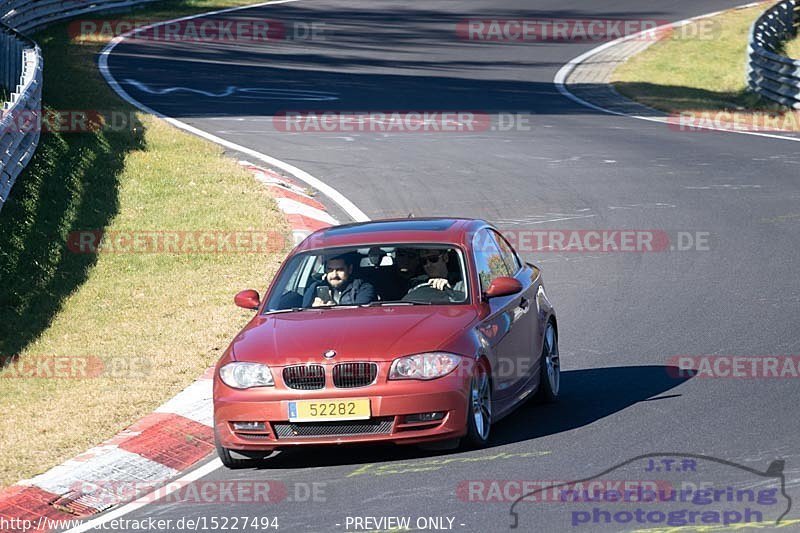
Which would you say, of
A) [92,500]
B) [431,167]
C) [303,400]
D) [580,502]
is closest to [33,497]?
[92,500]

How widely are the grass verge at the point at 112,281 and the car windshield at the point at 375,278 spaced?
146 cm

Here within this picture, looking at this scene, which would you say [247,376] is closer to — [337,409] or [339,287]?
[337,409]

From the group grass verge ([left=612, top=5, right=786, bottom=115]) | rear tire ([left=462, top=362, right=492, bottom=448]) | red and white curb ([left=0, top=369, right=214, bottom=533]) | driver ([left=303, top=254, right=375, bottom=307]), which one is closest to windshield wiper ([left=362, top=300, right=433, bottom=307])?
driver ([left=303, top=254, right=375, bottom=307])

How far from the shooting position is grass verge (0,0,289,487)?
35.1 feet

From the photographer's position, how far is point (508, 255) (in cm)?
1092

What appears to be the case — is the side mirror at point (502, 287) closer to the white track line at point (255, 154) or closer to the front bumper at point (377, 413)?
the front bumper at point (377, 413)

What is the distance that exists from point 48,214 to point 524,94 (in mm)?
15396

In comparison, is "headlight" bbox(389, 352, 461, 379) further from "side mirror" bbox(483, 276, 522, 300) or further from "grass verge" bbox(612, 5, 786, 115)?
"grass verge" bbox(612, 5, 786, 115)

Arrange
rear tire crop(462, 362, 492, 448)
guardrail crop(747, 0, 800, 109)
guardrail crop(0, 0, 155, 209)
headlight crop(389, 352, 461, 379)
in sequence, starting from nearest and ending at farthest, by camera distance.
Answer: headlight crop(389, 352, 461, 379) < rear tire crop(462, 362, 492, 448) < guardrail crop(0, 0, 155, 209) < guardrail crop(747, 0, 800, 109)

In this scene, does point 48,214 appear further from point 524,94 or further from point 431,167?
point 524,94

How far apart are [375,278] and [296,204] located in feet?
26.9

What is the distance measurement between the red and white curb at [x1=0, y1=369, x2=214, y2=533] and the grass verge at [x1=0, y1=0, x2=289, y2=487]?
0.20 meters

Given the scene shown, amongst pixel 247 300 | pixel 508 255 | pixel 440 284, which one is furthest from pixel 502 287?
pixel 247 300

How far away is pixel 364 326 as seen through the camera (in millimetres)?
9172
